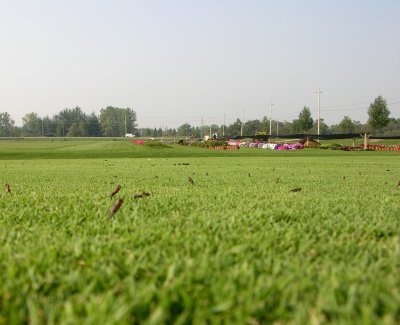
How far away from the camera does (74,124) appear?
578 ft

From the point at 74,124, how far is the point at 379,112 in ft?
458

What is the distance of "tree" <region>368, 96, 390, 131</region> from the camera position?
61000mm

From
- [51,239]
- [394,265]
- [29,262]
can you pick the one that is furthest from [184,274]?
[51,239]

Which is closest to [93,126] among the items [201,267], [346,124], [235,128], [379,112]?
[235,128]


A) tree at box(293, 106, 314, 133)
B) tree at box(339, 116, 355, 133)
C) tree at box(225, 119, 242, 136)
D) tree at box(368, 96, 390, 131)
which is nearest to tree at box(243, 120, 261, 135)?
tree at box(225, 119, 242, 136)

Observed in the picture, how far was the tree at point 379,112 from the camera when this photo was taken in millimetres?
61000

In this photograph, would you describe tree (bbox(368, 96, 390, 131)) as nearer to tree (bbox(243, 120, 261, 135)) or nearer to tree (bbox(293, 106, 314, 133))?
tree (bbox(293, 106, 314, 133))

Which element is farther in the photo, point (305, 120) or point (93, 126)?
point (93, 126)

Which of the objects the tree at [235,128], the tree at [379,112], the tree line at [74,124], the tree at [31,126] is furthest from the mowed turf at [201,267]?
the tree at [31,126]

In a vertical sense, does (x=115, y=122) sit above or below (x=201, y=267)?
above

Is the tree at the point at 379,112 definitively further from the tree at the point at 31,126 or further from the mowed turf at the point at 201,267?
the tree at the point at 31,126

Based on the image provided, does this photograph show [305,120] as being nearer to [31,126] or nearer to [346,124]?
[346,124]

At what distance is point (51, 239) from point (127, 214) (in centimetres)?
72

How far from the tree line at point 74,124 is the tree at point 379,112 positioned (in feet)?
438
